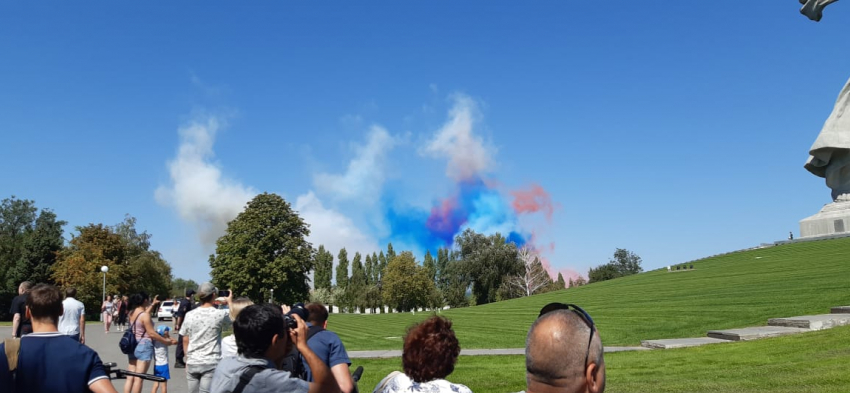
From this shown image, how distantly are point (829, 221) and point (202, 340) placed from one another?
52312 mm

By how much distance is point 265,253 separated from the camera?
62688 millimetres

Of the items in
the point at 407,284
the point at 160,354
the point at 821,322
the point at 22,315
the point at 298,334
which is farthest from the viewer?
the point at 407,284

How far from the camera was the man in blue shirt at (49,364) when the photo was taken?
161 inches

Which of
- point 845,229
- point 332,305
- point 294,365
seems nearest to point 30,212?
point 332,305

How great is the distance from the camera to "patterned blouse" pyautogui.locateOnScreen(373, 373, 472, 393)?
4.27 meters

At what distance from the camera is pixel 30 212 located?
102m

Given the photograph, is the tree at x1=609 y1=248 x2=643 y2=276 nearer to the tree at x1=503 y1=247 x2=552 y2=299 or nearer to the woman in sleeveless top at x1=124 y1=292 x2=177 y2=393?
the tree at x1=503 y1=247 x2=552 y2=299

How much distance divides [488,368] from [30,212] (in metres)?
108

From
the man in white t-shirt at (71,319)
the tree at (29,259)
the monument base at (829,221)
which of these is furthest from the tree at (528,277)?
the man in white t-shirt at (71,319)

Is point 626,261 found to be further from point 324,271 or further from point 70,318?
point 70,318

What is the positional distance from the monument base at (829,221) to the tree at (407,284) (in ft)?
171

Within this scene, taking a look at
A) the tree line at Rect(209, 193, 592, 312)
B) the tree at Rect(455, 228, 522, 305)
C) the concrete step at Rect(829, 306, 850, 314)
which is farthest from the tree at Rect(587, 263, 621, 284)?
the concrete step at Rect(829, 306, 850, 314)

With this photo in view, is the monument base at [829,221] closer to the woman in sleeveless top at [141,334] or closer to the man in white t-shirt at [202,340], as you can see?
the woman in sleeveless top at [141,334]

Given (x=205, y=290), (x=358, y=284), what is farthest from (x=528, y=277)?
(x=205, y=290)
